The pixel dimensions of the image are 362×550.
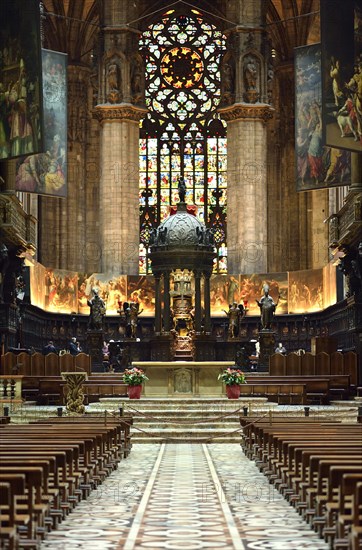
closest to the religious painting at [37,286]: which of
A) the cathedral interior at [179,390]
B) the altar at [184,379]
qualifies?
the cathedral interior at [179,390]

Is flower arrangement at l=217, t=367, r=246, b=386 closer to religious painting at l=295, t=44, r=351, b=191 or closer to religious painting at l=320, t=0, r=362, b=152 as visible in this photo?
religious painting at l=320, t=0, r=362, b=152

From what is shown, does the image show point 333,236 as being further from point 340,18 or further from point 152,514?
point 152,514

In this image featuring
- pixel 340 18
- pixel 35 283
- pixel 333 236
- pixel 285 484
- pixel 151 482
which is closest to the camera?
pixel 285 484

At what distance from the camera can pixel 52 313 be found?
49.6 m

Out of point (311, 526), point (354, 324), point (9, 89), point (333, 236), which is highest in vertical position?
point (9, 89)

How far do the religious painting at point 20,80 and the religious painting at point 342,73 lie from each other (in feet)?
24.3

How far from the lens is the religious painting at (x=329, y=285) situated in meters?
47.3

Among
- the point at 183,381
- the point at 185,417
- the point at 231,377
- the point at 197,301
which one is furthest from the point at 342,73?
the point at 185,417

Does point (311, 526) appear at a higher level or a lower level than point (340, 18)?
lower

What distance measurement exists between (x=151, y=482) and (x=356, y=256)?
23.0 meters

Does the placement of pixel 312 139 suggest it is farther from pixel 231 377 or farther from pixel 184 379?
pixel 231 377

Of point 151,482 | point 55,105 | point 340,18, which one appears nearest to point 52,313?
point 55,105

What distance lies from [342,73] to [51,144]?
1175cm

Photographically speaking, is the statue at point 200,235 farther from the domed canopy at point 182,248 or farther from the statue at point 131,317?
the statue at point 131,317
